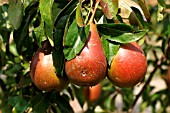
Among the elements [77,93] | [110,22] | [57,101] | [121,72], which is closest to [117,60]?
[121,72]

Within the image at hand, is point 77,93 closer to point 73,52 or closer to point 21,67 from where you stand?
point 21,67

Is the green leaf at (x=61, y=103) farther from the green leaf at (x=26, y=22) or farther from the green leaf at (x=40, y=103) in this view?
the green leaf at (x=26, y=22)

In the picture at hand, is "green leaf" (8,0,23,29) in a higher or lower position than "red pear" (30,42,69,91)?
higher

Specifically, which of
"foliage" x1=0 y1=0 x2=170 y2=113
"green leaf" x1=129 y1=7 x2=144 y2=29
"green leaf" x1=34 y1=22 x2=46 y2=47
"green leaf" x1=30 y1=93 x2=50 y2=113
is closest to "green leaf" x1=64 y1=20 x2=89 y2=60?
"foliage" x1=0 y1=0 x2=170 y2=113

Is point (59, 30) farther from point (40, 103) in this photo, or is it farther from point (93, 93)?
point (93, 93)

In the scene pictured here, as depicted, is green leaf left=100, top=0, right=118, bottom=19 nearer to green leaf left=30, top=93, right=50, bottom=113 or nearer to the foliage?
the foliage

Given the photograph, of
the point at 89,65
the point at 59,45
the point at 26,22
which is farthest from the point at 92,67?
the point at 26,22
